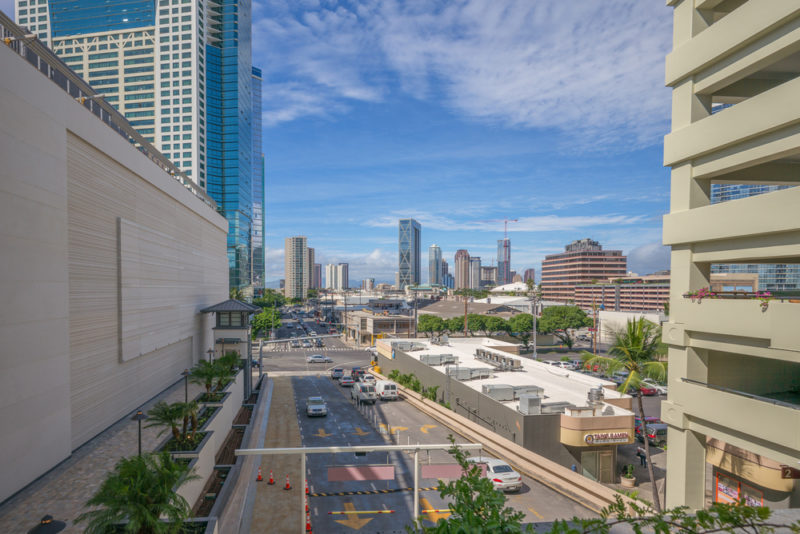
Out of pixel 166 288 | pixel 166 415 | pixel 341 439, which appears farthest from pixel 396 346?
pixel 166 415

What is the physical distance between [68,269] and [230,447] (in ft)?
47.7

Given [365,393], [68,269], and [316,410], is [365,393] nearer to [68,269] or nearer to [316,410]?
[316,410]

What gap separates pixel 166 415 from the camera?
17.8 metres

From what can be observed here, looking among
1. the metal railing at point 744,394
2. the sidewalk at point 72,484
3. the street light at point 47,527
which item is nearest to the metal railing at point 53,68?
the street light at point 47,527

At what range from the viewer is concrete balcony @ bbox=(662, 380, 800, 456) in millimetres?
10641

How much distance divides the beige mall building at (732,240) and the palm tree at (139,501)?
47.9ft

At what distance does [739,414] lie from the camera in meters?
11.8

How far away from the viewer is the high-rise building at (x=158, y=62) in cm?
8706

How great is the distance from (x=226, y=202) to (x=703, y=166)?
10159 cm

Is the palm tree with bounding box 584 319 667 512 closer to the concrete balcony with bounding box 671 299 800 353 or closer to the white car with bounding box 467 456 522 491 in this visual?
the white car with bounding box 467 456 522 491

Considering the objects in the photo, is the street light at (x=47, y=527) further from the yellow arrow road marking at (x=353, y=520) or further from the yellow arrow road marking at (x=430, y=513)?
the yellow arrow road marking at (x=430, y=513)

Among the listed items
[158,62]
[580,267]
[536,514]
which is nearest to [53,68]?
[536,514]

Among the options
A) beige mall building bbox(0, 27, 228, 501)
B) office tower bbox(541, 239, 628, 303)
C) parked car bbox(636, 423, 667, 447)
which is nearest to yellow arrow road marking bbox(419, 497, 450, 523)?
beige mall building bbox(0, 27, 228, 501)

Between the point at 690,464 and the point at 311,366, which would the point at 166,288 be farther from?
the point at 311,366
